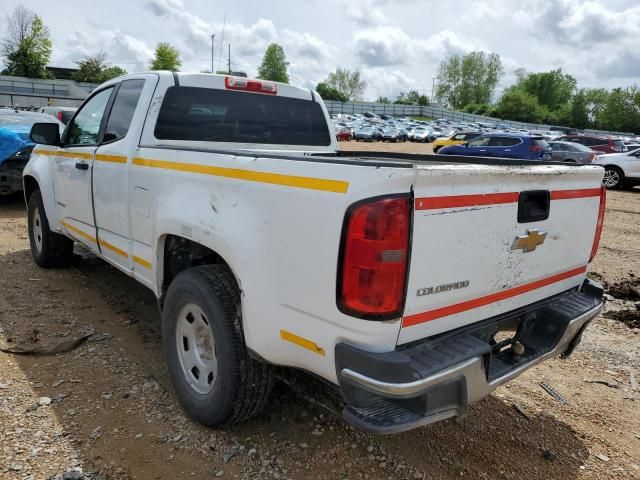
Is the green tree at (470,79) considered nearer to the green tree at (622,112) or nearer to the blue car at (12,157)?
the green tree at (622,112)

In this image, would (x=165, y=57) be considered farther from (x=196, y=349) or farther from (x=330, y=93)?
(x=196, y=349)

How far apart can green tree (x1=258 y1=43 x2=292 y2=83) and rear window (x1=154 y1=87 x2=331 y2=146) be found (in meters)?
98.0

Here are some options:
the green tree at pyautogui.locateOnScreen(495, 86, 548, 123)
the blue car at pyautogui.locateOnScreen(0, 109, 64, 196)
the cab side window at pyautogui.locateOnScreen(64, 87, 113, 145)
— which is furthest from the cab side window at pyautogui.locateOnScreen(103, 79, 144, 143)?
the green tree at pyautogui.locateOnScreen(495, 86, 548, 123)

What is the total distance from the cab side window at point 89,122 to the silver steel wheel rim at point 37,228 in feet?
3.88

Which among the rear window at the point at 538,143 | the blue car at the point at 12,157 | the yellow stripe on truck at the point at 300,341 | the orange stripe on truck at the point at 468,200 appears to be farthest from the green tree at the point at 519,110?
the yellow stripe on truck at the point at 300,341

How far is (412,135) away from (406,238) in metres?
51.7

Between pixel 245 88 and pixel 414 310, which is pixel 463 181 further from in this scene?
pixel 245 88

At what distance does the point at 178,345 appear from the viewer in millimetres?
2963

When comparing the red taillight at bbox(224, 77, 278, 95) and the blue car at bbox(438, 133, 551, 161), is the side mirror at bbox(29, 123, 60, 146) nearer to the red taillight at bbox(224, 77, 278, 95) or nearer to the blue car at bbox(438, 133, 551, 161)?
the red taillight at bbox(224, 77, 278, 95)

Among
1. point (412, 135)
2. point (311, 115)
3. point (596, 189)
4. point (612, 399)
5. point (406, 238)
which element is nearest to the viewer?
point (406, 238)

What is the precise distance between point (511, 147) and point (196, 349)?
57.4 ft

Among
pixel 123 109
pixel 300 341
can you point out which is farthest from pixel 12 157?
pixel 300 341

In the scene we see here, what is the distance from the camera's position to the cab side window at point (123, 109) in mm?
3717

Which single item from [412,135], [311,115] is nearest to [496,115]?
[412,135]
